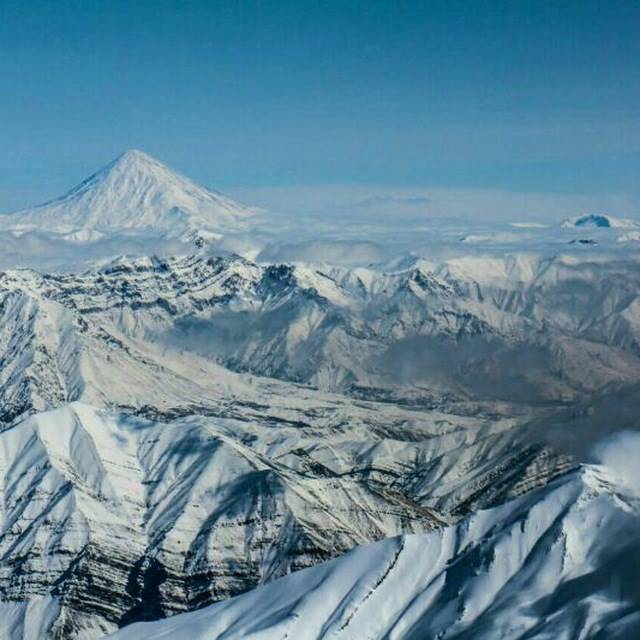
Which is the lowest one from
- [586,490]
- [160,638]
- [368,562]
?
[160,638]

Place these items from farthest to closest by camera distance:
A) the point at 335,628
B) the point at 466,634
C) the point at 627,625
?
the point at 335,628
the point at 466,634
the point at 627,625

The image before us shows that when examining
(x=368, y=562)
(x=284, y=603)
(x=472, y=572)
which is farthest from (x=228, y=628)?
(x=472, y=572)

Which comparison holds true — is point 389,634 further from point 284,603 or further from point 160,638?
point 160,638

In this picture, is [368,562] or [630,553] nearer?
[630,553]

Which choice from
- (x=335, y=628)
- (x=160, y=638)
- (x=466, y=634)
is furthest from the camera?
(x=160, y=638)

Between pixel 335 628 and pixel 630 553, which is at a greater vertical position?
pixel 630 553

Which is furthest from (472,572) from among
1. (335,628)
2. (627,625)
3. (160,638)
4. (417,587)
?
(160,638)
